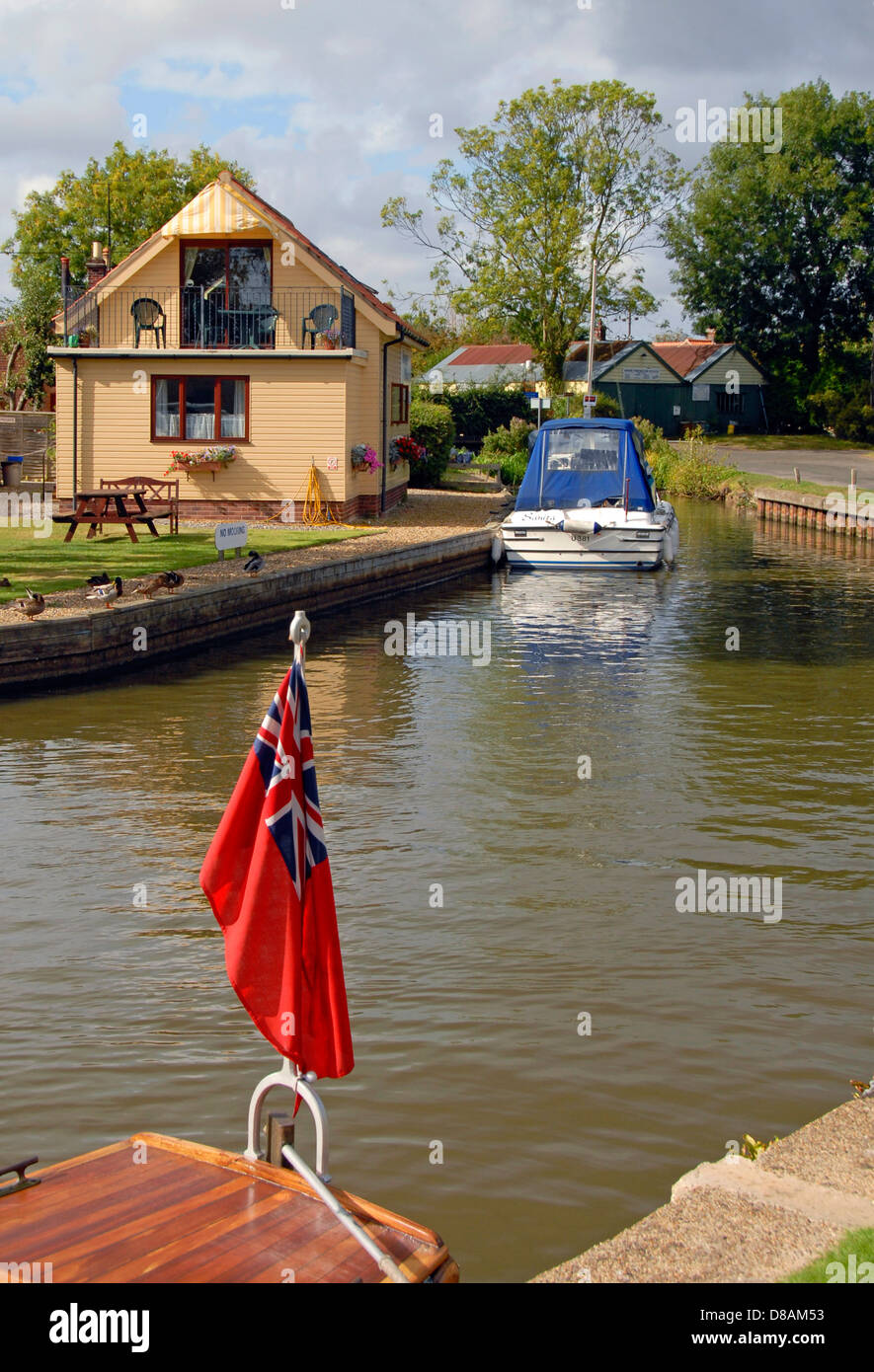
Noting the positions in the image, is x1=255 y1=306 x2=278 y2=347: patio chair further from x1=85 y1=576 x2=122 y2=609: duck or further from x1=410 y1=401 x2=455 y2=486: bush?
x1=85 y1=576 x2=122 y2=609: duck

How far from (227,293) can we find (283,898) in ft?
A: 83.4

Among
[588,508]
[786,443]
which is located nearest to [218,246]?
[588,508]

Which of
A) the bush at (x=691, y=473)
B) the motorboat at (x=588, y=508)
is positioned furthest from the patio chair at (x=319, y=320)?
the bush at (x=691, y=473)

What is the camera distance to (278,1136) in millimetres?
4387

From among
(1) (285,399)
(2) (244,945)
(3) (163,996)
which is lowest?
(3) (163,996)

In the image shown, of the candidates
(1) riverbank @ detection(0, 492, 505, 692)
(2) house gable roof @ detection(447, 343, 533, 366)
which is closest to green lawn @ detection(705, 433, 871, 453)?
(2) house gable roof @ detection(447, 343, 533, 366)

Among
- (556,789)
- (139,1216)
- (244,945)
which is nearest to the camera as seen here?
(139,1216)

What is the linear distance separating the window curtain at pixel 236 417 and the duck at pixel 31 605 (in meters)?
13.5

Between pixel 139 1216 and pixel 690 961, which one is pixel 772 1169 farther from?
pixel 690 961

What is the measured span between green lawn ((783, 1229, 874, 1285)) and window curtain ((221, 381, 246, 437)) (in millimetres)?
25018

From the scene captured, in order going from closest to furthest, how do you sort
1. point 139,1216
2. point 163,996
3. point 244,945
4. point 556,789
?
point 139,1216, point 244,945, point 163,996, point 556,789
